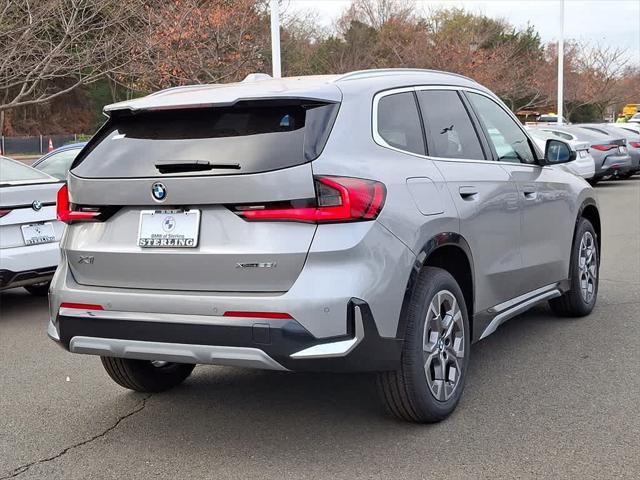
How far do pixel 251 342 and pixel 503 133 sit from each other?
2739 mm

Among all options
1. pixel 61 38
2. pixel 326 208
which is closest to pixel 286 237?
pixel 326 208

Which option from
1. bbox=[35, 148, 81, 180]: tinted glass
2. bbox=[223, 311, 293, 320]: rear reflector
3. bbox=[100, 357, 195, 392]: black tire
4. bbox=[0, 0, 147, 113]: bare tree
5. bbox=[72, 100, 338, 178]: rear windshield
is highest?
bbox=[0, 0, 147, 113]: bare tree

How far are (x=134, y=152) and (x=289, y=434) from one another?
1660 millimetres

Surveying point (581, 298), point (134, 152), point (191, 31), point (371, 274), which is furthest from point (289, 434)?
point (191, 31)

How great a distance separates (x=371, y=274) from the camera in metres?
3.54

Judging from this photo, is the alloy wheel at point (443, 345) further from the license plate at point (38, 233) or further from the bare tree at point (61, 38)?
the bare tree at point (61, 38)

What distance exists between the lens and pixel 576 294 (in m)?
6.17

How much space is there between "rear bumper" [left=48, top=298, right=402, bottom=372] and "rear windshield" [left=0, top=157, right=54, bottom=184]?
13.3ft

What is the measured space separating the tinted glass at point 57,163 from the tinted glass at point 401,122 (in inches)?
266

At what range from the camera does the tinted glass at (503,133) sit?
5.16 metres

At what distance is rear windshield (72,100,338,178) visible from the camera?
3.58 meters

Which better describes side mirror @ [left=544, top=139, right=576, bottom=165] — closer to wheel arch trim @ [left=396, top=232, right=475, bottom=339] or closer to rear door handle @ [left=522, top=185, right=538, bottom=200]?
rear door handle @ [left=522, top=185, right=538, bottom=200]

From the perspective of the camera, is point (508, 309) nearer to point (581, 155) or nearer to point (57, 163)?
point (57, 163)

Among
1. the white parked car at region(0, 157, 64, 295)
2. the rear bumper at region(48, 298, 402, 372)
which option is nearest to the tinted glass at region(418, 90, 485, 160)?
the rear bumper at region(48, 298, 402, 372)
